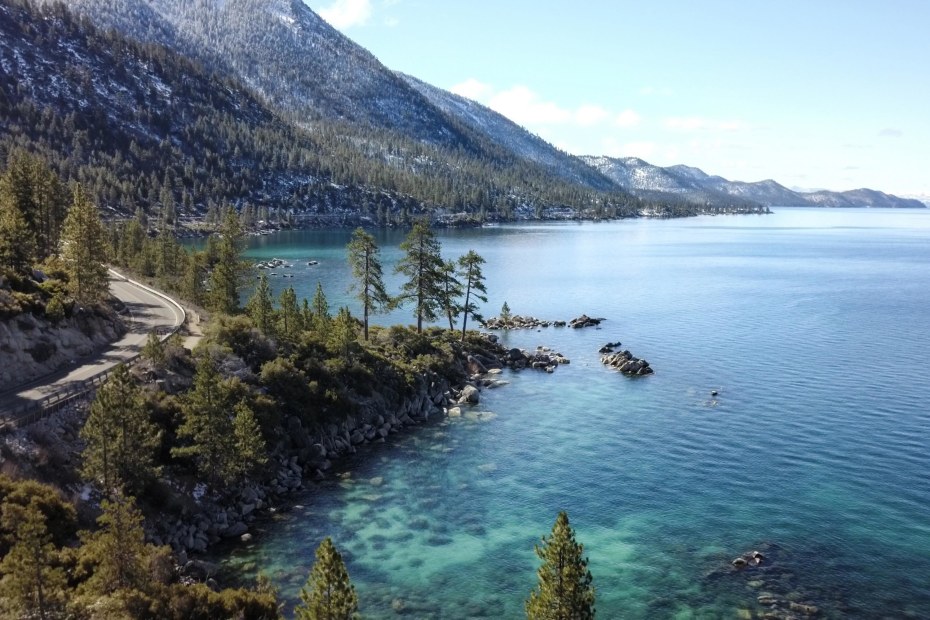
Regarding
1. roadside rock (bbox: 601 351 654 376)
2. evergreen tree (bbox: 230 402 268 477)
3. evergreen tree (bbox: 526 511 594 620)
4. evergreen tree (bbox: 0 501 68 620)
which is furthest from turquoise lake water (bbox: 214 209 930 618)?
evergreen tree (bbox: 0 501 68 620)

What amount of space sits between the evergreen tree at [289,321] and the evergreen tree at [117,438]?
82.1 feet

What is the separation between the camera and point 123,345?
58.7 metres

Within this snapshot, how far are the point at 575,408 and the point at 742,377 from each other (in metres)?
24.5

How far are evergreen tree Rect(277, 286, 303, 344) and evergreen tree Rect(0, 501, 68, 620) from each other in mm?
39521

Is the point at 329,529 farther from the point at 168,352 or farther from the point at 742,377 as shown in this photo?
the point at 742,377

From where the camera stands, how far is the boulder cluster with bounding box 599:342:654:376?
8250cm

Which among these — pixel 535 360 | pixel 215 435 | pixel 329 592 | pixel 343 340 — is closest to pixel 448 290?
pixel 535 360

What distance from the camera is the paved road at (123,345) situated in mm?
45237

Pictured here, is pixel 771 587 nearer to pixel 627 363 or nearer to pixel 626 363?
pixel 627 363

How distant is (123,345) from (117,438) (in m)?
22.8

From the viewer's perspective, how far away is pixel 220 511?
1747 inches

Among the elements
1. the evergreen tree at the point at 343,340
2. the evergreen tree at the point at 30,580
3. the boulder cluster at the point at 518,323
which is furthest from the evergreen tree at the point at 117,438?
the boulder cluster at the point at 518,323

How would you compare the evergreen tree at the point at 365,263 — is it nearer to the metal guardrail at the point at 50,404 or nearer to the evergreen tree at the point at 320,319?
the evergreen tree at the point at 320,319

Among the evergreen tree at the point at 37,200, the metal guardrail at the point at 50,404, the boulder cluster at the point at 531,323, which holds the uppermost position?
the evergreen tree at the point at 37,200
